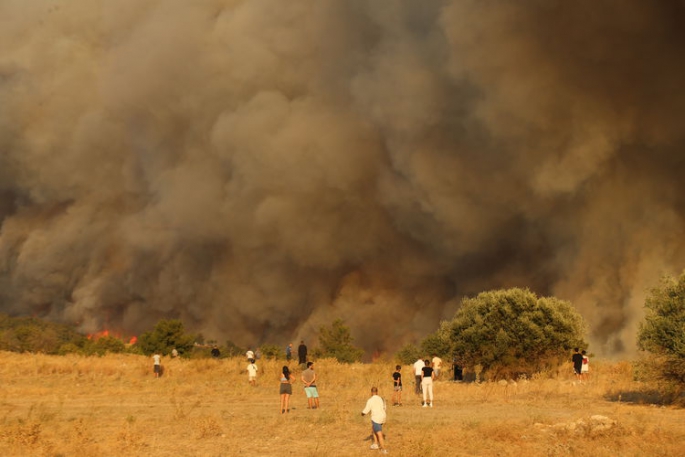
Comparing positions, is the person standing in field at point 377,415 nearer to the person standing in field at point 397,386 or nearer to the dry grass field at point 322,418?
the dry grass field at point 322,418

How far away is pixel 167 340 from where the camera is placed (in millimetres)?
44469

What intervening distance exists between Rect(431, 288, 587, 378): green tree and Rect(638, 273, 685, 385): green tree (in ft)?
28.9

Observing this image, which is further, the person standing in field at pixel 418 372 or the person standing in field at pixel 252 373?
the person standing in field at pixel 252 373

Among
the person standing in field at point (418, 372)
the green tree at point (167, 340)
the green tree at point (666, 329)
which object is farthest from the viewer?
the green tree at point (167, 340)

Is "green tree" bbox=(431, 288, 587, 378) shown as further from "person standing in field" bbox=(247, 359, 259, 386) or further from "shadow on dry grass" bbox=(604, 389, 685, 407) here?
"person standing in field" bbox=(247, 359, 259, 386)

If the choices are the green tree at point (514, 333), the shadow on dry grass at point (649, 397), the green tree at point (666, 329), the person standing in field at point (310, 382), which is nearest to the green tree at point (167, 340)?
the green tree at point (514, 333)

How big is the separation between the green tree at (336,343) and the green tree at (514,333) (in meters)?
16.4

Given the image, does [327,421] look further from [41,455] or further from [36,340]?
[36,340]

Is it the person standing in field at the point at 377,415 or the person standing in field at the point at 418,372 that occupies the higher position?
the person standing in field at the point at 418,372

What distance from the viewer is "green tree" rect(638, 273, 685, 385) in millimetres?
19562

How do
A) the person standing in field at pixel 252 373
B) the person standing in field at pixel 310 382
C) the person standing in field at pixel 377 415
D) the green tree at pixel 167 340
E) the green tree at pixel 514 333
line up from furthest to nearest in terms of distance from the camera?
1. the green tree at pixel 167 340
2. the green tree at pixel 514 333
3. the person standing in field at pixel 252 373
4. the person standing in field at pixel 310 382
5. the person standing in field at pixel 377 415

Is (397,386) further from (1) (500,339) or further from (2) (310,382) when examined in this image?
(1) (500,339)

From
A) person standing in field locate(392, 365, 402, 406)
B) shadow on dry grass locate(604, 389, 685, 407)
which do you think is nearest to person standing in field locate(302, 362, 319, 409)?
person standing in field locate(392, 365, 402, 406)

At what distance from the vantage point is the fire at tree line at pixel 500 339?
65.9 feet
